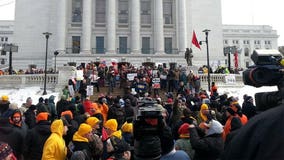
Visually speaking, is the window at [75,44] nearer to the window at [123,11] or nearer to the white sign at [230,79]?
the window at [123,11]

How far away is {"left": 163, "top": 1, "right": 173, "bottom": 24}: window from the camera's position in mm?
54125

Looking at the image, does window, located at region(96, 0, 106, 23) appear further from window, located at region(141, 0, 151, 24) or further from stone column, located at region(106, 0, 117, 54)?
window, located at region(141, 0, 151, 24)

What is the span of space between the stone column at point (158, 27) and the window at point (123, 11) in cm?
577

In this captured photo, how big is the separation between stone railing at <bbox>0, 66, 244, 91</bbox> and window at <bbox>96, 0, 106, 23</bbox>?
2593 cm

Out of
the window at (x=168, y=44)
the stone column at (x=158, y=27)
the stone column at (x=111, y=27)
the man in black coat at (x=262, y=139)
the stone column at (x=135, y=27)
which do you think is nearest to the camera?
the man in black coat at (x=262, y=139)

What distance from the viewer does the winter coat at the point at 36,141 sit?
18.6 feet

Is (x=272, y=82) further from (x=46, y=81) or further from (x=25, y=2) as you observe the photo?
(x=25, y=2)

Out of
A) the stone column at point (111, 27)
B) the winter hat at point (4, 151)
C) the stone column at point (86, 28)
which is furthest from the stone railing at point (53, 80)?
the winter hat at point (4, 151)

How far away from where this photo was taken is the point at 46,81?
2872 cm

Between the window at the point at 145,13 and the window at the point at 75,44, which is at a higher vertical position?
the window at the point at 145,13

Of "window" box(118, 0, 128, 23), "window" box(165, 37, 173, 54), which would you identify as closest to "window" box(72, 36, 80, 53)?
"window" box(118, 0, 128, 23)

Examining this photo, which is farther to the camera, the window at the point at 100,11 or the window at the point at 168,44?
the window at the point at 168,44

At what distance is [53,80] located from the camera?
28.7 meters

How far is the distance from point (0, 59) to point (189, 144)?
344ft
